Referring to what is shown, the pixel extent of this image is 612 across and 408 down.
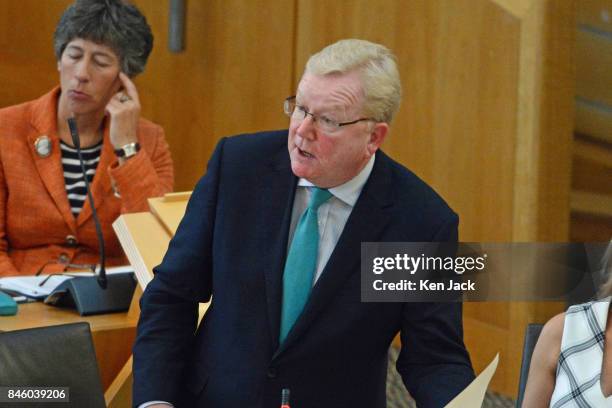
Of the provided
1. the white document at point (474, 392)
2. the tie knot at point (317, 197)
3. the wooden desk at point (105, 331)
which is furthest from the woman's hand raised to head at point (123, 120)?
the white document at point (474, 392)

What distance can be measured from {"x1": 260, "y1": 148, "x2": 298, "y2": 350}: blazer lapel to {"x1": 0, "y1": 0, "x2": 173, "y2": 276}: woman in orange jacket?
1.52m

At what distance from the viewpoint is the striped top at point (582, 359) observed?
221cm

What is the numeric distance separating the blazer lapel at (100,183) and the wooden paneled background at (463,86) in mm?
1481

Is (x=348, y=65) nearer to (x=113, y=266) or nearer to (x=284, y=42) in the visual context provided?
(x=113, y=266)

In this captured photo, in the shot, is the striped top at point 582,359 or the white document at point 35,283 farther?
the white document at point 35,283

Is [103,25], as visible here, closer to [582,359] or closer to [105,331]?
[105,331]

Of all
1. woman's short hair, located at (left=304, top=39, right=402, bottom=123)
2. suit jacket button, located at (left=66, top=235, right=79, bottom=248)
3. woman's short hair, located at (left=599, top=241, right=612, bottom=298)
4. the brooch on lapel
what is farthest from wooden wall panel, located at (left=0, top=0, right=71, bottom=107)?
woman's short hair, located at (left=599, top=241, right=612, bottom=298)

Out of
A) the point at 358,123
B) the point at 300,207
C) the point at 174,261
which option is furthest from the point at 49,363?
the point at 358,123

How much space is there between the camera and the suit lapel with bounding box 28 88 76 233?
3.86 metres

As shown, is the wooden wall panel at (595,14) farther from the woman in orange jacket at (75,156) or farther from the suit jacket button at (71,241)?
the suit jacket button at (71,241)

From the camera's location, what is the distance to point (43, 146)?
389 cm

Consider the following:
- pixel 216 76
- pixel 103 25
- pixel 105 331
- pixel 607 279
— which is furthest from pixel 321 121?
pixel 216 76

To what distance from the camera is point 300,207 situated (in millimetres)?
2430

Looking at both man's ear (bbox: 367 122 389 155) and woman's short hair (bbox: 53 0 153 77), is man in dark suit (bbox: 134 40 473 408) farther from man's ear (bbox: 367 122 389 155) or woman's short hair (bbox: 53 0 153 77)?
woman's short hair (bbox: 53 0 153 77)
